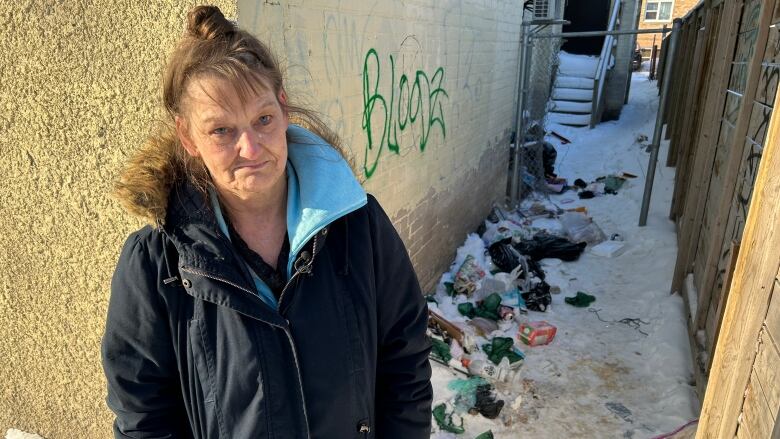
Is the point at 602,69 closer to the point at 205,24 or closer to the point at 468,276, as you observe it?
the point at 468,276

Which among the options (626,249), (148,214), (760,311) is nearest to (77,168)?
(148,214)

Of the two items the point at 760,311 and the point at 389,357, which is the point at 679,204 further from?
the point at 389,357

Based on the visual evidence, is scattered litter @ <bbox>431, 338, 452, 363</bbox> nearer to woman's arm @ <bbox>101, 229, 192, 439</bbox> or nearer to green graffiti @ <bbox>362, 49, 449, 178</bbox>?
green graffiti @ <bbox>362, 49, 449, 178</bbox>

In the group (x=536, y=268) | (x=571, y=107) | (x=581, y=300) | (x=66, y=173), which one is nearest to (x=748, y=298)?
(x=66, y=173)

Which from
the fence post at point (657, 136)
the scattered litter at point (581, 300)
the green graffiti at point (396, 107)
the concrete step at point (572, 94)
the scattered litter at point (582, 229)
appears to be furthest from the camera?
the concrete step at point (572, 94)

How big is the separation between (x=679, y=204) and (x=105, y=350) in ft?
22.2

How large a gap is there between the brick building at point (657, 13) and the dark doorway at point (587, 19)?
12.8 m

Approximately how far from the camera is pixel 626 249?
631 centimetres

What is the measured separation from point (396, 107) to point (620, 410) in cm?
268

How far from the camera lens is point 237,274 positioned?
1.31 meters

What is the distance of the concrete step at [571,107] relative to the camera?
12734mm

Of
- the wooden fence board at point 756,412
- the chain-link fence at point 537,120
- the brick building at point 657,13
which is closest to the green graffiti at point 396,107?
the wooden fence board at point 756,412

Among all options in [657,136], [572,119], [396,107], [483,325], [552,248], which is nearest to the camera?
[396,107]

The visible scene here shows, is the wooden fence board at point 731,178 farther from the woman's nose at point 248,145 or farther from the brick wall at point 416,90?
the woman's nose at point 248,145
